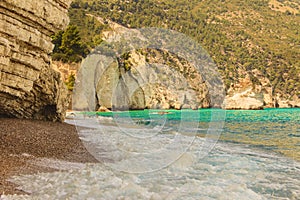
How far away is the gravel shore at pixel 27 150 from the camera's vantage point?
582cm

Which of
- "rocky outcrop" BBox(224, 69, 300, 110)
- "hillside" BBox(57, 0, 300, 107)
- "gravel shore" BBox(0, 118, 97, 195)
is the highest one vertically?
"hillside" BBox(57, 0, 300, 107)

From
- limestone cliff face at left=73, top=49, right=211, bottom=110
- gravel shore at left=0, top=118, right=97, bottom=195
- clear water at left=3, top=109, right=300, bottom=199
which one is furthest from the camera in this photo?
limestone cliff face at left=73, top=49, right=211, bottom=110

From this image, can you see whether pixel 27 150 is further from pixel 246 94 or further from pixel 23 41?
pixel 246 94

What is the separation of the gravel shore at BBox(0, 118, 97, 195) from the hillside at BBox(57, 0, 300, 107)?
5623 cm

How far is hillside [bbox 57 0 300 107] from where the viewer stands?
7579 cm

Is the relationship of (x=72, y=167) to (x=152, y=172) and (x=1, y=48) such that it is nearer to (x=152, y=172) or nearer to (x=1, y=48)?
(x=152, y=172)

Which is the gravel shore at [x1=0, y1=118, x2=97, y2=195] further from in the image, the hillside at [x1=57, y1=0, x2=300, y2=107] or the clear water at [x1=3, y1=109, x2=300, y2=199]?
the hillside at [x1=57, y1=0, x2=300, y2=107]

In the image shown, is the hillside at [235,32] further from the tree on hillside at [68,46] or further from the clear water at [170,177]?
the clear water at [170,177]

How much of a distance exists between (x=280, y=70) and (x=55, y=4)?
87628 mm

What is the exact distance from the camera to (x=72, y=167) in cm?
682

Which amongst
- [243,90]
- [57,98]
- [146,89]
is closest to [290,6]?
[243,90]

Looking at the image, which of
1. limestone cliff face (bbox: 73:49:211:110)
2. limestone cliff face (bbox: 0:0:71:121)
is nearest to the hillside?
limestone cliff face (bbox: 73:49:211:110)

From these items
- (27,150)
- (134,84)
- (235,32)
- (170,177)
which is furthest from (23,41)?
(235,32)

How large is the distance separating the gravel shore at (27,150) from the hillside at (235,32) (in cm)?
5623
